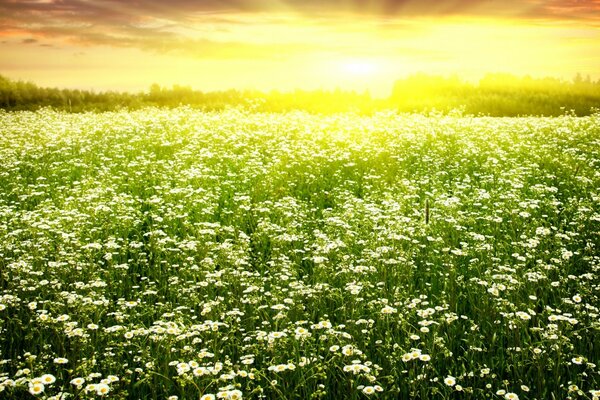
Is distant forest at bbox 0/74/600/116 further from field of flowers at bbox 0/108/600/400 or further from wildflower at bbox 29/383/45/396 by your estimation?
wildflower at bbox 29/383/45/396

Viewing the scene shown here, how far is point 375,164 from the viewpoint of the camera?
38.4 ft

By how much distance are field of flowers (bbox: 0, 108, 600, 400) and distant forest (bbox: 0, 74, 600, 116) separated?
733 inches

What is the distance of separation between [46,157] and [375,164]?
7.94 meters

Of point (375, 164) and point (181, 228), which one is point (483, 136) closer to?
point (375, 164)

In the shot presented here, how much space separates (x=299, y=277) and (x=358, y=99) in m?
34.3

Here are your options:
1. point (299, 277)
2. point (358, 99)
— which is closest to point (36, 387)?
point (299, 277)

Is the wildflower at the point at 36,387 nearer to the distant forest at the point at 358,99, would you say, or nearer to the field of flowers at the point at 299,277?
the field of flowers at the point at 299,277

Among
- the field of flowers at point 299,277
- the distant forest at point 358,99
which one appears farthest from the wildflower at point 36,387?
the distant forest at point 358,99

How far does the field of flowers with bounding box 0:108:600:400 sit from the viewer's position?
13.4ft

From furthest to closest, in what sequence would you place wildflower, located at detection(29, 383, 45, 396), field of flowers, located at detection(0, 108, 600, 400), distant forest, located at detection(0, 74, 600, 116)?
distant forest, located at detection(0, 74, 600, 116)
field of flowers, located at detection(0, 108, 600, 400)
wildflower, located at detection(29, 383, 45, 396)

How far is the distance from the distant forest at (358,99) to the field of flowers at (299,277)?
18.6 m

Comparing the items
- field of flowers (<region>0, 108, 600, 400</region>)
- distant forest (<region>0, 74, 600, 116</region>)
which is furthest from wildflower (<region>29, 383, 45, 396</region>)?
distant forest (<region>0, 74, 600, 116</region>)

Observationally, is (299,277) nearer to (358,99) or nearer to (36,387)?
(36,387)

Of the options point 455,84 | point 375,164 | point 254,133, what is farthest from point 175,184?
point 455,84
